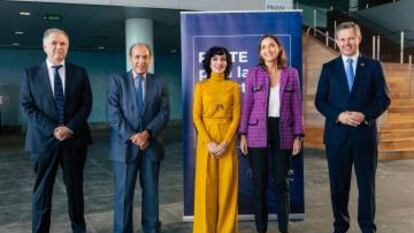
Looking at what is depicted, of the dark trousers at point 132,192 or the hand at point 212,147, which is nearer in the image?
the hand at point 212,147

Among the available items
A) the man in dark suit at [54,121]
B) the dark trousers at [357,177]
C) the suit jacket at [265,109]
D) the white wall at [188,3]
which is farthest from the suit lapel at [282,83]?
the white wall at [188,3]

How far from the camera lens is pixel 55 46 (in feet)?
11.1

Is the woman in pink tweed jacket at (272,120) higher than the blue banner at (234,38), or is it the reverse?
the blue banner at (234,38)

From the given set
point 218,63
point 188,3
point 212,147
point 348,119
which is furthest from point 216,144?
point 188,3

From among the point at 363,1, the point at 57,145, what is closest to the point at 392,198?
the point at 57,145

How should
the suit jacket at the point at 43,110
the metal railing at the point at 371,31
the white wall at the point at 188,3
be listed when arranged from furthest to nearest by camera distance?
the metal railing at the point at 371,31 < the white wall at the point at 188,3 < the suit jacket at the point at 43,110

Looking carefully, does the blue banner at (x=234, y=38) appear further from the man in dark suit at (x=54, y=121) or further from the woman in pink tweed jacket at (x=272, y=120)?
the man in dark suit at (x=54, y=121)

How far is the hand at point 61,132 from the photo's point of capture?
3354mm

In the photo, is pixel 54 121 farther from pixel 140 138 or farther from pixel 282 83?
pixel 282 83

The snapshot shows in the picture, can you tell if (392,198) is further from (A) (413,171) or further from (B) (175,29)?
(B) (175,29)

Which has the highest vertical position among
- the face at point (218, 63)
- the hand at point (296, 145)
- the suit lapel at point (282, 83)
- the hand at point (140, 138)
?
the face at point (218, 63)

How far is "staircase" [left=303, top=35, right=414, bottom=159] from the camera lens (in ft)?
27.8

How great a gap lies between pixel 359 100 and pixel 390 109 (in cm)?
667

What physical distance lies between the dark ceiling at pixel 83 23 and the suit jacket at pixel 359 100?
21.0ft
